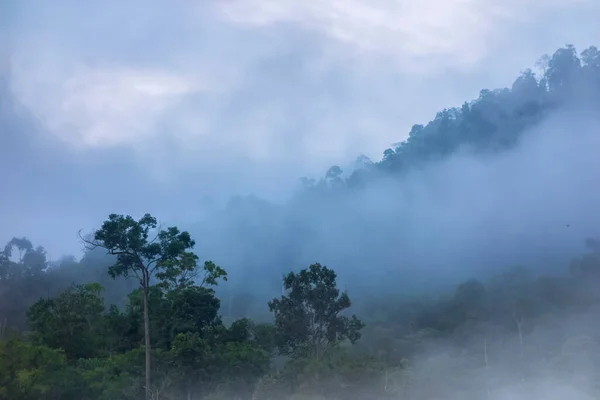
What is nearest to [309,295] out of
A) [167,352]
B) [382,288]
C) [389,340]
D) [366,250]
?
[167,352]

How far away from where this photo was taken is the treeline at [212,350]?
30.6m

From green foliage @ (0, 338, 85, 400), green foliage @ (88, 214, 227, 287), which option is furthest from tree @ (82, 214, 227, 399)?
green foliage @ (0, 338, 85, 400)

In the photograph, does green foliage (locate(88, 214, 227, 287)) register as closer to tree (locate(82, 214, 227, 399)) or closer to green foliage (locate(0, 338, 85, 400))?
tree (locate(82, 214, 227, 399))

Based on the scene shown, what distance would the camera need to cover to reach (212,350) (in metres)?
34.7

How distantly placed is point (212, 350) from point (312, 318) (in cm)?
650

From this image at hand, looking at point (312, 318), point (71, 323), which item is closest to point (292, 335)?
point (312, 318)

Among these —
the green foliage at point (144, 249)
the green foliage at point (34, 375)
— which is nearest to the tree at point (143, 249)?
the green foliage at point (144, 249)

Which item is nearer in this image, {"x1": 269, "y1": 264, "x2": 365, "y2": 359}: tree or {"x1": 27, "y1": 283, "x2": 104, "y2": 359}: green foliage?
{"x1": 269, "y1": 264, "x2": 365, "y2": 359}: tree

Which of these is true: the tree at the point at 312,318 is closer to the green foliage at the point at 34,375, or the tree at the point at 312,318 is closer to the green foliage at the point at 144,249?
the green foliage at the point at 144,249

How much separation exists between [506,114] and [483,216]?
30.2 metres

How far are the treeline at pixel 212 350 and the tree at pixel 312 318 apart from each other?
0.22 feet

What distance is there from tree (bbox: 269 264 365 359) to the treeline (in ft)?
0.22

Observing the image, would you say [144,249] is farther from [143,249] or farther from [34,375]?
[34,375]

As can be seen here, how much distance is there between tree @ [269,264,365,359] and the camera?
3588cm
